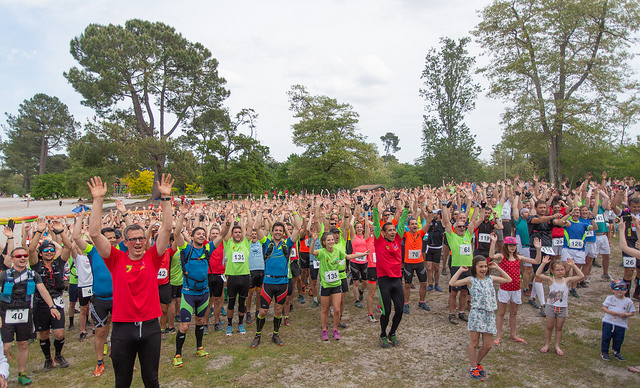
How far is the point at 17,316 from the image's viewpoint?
5281mm

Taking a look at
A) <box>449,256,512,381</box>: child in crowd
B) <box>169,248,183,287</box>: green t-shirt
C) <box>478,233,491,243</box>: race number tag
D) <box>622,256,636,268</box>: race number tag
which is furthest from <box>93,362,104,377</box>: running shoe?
<box>622,256,636,268</box>: race number tag

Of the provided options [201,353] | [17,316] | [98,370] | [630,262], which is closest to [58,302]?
[17,316]

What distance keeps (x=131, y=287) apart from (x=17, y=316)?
3150 mm

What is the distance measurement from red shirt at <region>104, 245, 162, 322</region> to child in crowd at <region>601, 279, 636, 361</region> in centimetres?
639

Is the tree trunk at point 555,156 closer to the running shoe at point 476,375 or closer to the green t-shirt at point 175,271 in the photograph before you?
the running shoe at point 476,375

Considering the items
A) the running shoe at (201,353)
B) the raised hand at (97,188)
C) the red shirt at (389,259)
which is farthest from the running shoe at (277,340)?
the raised hand at (97,188)

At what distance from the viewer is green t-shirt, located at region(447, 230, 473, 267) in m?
7.00

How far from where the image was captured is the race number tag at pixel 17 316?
5.23 m

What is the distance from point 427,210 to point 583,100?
895 inches

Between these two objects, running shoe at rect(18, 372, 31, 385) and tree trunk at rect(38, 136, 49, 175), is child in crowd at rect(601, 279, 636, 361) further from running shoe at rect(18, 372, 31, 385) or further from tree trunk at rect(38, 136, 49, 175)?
tree trunk at rect(38, 136, 49, 175)

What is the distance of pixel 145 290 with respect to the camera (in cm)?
374

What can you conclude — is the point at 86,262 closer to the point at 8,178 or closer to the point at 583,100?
the point at 583,100

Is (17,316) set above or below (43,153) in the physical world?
below

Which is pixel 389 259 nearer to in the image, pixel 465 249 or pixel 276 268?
pixel 465 249
